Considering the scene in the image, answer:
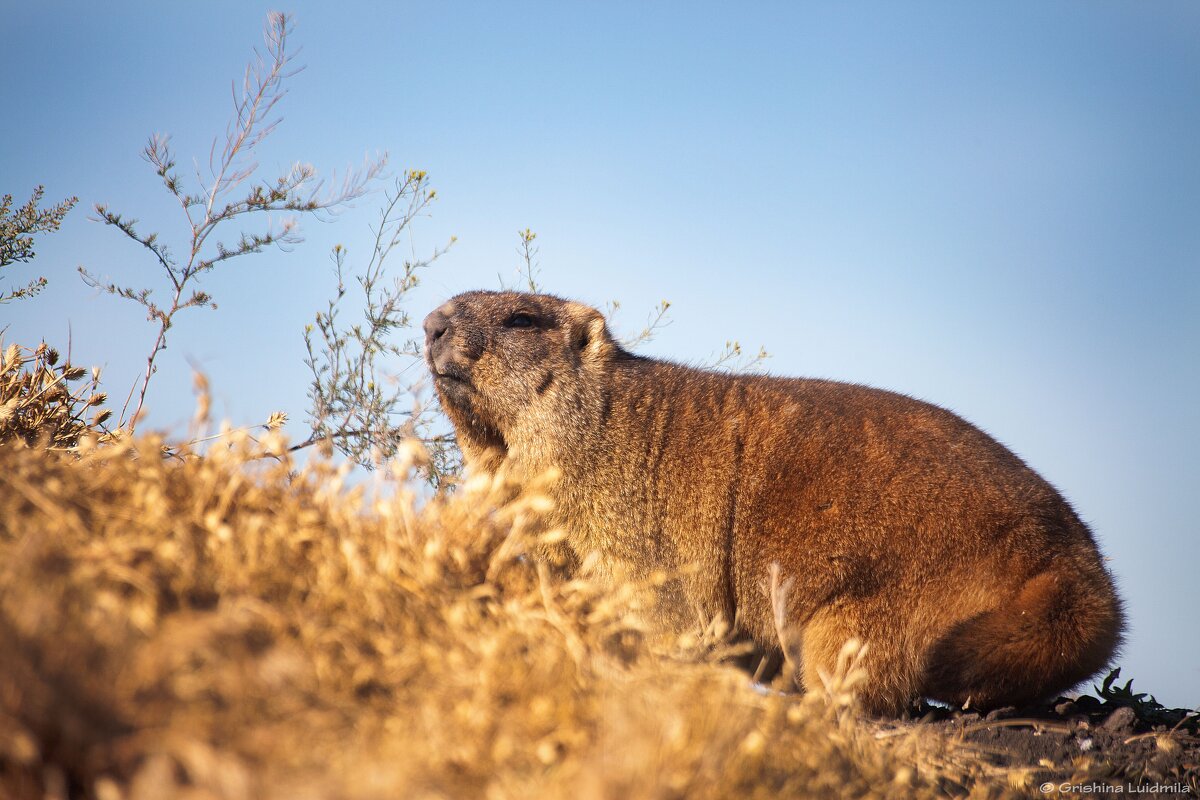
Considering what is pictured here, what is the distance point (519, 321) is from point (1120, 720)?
4902 millimetres

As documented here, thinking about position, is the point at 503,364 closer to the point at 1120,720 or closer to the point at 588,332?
the point at 588,332

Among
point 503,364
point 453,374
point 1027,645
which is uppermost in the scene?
point 503,364

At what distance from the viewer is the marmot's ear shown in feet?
23.6

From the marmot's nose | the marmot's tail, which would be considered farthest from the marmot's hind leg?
the marmot's nose

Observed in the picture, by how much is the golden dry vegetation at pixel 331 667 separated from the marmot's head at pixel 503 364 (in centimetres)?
267

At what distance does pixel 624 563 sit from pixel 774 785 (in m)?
3.34

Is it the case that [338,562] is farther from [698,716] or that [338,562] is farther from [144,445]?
[698,716]

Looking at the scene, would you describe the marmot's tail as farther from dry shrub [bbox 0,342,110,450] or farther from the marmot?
dry shrub [bbox 0,342,110,450]

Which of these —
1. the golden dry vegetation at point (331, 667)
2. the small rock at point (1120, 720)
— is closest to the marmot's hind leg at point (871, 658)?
the small rock at point (1120, 720)

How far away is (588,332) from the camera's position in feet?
24.0

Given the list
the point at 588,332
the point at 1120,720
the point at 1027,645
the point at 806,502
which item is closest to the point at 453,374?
the point at 588,332

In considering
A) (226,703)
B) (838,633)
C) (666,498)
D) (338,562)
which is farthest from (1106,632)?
(226,703)

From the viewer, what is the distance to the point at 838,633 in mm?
5887

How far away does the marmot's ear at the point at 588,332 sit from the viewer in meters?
7.19
